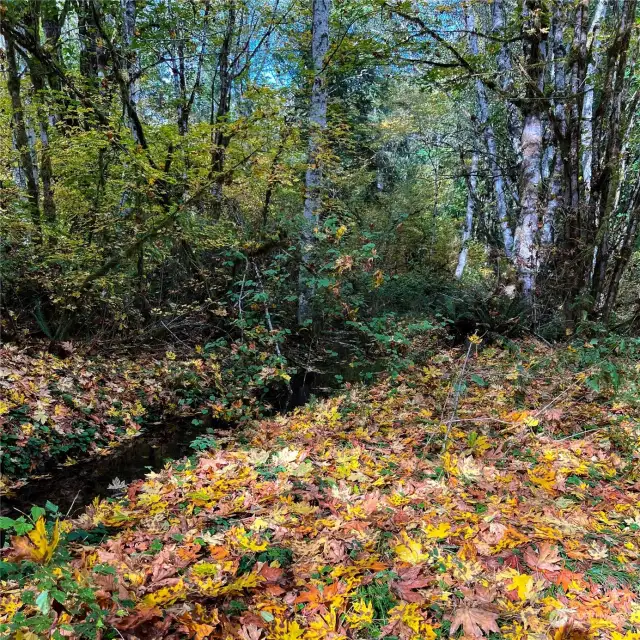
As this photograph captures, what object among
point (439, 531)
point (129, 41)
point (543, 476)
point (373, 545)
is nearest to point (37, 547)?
point (373, 545)

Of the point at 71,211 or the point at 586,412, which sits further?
the point at 71,211

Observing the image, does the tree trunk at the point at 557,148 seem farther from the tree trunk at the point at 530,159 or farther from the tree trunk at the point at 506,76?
the tree trunk at the point at 506,76

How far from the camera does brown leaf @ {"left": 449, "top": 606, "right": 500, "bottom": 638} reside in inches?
73.4

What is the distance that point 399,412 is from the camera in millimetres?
5375

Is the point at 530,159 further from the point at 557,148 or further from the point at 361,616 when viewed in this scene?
the point at 361,616

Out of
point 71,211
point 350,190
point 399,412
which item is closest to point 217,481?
point 399,412

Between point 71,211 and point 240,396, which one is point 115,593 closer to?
point 240,396

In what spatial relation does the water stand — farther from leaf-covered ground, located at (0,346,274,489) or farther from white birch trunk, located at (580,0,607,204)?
white birch trunk, located at (580,0,607,204)

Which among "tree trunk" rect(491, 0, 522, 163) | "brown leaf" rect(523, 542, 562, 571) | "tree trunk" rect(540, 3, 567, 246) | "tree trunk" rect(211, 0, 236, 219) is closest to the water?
"brown leaf" rect(523, 542, 562, 571)

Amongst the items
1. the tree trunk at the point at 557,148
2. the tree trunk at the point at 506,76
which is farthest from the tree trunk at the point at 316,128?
the tree trunk at the point at 557,148

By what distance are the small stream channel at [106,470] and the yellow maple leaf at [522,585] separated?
320cm

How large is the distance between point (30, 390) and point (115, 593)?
14.9 feet

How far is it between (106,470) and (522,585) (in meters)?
4.66

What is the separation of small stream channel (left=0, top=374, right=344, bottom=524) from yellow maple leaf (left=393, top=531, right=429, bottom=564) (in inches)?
104
